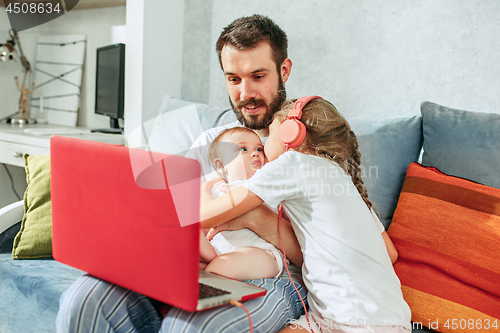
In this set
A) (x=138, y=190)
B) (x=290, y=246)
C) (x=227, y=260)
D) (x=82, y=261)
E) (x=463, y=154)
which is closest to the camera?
(x=138, y=190)

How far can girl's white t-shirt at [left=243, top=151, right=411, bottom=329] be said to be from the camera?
912 mm

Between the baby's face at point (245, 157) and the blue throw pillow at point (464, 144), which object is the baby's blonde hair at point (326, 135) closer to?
the baby's face at point (245, 157)

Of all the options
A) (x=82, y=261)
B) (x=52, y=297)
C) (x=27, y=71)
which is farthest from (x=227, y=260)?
(x=27, y=71)

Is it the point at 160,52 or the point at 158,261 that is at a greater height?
the point at 160,52

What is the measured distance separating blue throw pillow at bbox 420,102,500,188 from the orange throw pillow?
0.07 m

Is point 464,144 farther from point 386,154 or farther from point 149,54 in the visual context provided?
point 149,54

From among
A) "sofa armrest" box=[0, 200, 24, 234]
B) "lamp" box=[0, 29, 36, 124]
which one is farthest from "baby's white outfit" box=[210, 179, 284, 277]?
"lamp" box=[0, 29, 36, 124]

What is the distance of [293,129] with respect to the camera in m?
1.01

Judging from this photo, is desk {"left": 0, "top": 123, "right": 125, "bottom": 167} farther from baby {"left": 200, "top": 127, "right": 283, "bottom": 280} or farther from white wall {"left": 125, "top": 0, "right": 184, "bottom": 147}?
baby {"left": 200, "top": 127, "right": 283, "bottom": 280}

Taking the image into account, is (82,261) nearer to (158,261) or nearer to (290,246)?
(158,261)

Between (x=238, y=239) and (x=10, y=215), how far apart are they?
96 centimetres

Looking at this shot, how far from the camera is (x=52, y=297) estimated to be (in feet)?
3.88

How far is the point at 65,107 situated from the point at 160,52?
1.18 m

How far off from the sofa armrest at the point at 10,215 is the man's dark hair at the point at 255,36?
108 centimetres
